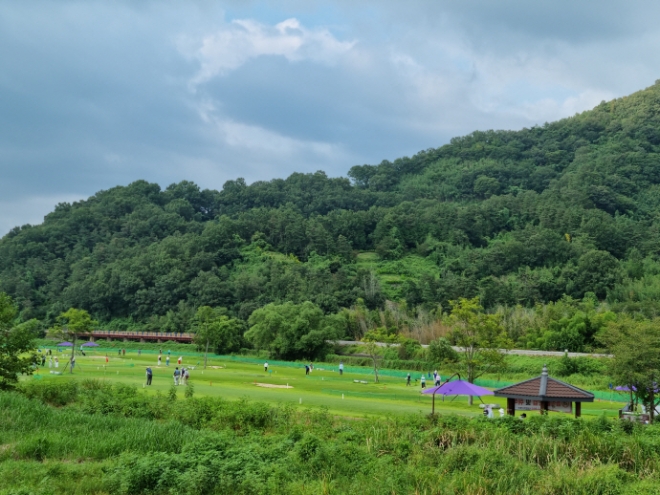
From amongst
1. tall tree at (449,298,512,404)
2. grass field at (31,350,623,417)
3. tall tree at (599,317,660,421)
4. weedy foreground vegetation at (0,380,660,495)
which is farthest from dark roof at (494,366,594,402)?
tall tree at (449,298,512,404)

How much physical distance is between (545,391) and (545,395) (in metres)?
0.24

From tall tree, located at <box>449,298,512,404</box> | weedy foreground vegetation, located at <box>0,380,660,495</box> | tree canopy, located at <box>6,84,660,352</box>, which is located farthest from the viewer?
tree canopy, located at <box>6,84,660,352</box>

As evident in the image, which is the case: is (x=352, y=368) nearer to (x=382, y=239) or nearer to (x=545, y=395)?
(x=545, y=395)

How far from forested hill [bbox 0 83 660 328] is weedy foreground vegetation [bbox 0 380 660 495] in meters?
52.3

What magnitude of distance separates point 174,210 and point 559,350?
374 ft

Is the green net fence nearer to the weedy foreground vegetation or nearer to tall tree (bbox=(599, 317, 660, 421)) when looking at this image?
tall tree (bbox=(599, 317, 660, 421))

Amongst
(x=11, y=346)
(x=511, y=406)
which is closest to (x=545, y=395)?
(x=511, y=406)

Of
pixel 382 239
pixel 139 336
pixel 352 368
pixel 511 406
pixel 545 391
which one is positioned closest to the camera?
pixel 545 391

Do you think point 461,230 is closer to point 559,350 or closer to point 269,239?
point 269,239

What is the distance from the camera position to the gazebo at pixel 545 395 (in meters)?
24.8

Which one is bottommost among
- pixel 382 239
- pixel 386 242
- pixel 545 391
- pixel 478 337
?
pixel 545 391

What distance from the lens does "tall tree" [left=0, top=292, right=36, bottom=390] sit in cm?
2367

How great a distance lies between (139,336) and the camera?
9025cm

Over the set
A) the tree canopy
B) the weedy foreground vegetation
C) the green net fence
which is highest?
the tree canopy
